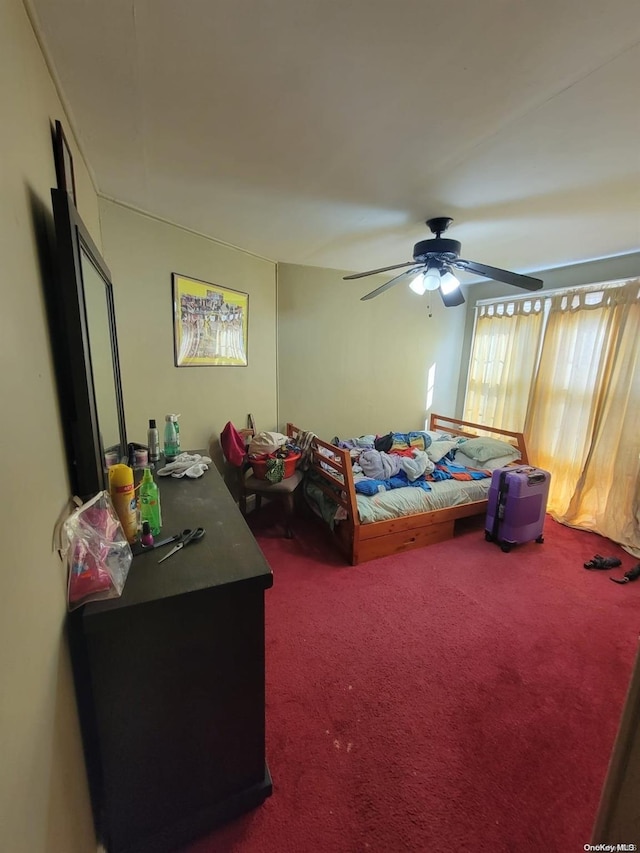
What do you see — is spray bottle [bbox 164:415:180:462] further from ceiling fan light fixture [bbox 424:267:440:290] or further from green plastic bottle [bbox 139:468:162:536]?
ceiling fan light fixture [bbox 424:267:440:290]

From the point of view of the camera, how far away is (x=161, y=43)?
1.00m

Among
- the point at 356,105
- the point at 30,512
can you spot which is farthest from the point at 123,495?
the point at 356,105

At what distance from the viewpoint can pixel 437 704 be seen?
1533 millimetres

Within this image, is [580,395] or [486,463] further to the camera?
[486,463]

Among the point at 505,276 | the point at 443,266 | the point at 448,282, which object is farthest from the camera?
the point at 448,282

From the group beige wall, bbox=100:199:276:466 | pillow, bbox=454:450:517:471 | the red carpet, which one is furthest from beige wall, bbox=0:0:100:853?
pillow, bbox=454:450:517:471

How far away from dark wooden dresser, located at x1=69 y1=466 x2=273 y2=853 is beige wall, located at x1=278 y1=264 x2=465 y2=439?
8.26 feet

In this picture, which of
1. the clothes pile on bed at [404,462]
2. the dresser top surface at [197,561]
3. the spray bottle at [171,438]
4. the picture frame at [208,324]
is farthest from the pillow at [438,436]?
the dresser top surface at [197,561]

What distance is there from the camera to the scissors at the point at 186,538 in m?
1.12

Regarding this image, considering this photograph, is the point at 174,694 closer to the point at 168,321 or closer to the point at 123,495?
the point at 123,495

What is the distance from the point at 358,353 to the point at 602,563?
278 centimetres

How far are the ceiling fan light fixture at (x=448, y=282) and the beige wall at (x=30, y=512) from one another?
2154mm

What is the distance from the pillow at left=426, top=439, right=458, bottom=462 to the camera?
3434 mm

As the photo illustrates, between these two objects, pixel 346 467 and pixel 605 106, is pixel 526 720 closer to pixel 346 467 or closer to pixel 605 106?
pixel 346 467
